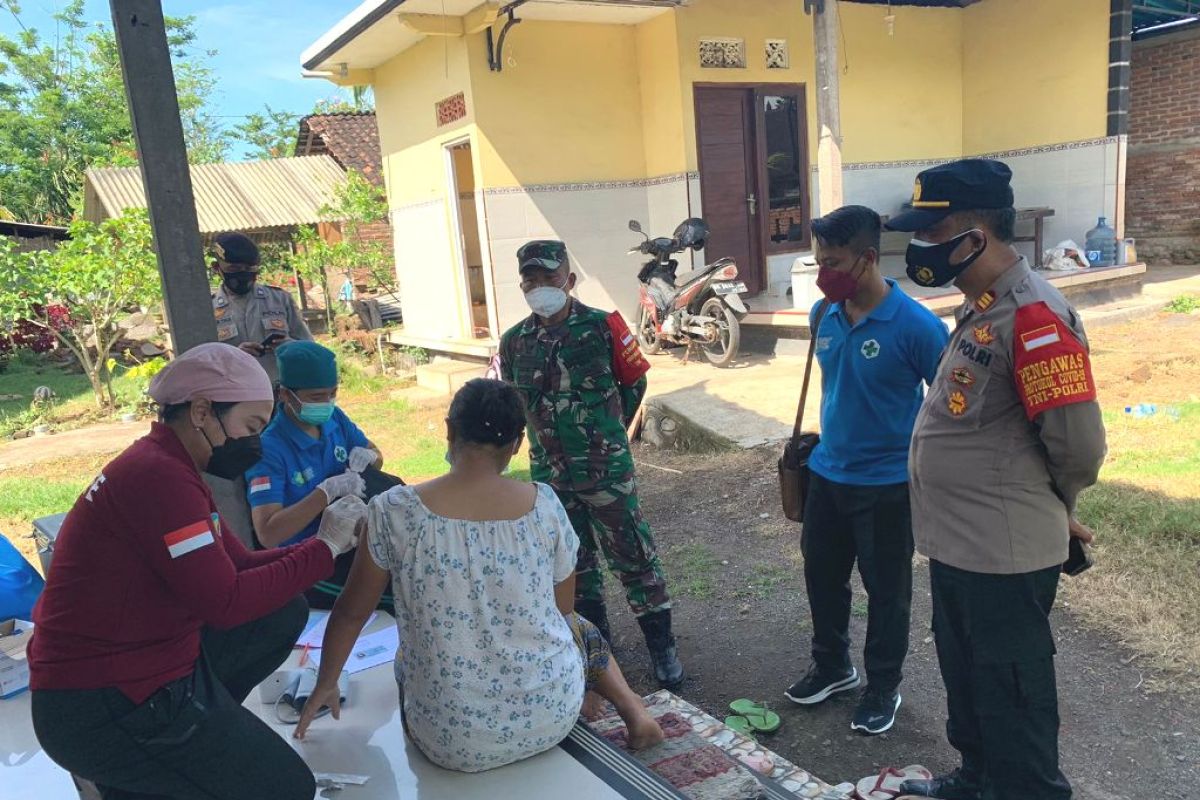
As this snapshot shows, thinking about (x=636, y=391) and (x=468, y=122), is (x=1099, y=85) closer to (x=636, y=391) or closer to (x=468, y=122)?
(x=468, y=122)

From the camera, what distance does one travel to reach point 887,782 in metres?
2.57

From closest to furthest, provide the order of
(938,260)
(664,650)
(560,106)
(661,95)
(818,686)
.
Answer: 1. (938,260)
2. (818,686)
3. (664,650)
4. (560,106)
5. (661,95)

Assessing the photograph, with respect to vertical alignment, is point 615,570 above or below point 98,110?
below

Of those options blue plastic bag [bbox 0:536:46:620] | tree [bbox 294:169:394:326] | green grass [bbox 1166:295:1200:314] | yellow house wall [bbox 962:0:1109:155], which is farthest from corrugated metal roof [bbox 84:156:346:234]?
blue plastic bag [bbox 0:536:46:620]

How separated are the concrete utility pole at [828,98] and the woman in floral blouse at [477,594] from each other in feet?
22.3

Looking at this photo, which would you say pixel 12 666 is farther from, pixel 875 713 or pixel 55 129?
pixel 55 129

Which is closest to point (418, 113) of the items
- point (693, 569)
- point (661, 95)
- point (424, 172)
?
point (424, 172)

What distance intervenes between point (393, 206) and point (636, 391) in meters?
8.57

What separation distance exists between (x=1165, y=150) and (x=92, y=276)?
15.0m

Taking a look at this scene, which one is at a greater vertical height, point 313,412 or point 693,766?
point 313,412

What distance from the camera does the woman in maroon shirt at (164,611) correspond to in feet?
5.92

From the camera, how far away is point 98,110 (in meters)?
22.4

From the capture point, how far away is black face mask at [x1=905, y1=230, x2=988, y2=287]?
215 cm

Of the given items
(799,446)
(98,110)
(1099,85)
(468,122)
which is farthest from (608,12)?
(98,110)
